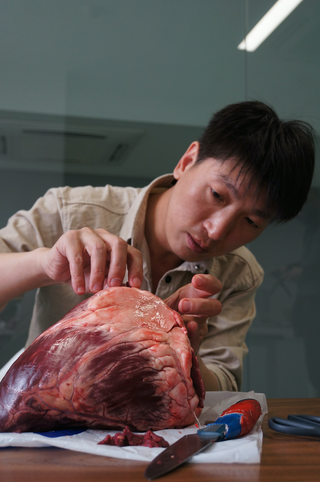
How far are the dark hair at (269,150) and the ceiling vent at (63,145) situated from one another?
1.12 m

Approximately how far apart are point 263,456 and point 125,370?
226 millimetres

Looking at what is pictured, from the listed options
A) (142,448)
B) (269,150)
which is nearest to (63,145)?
(269,150)

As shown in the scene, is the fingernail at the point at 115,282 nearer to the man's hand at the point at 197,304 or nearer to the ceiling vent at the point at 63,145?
the man's hand at the point at 197,304

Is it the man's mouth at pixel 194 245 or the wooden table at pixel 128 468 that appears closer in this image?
the wooden table at pixel 128 468

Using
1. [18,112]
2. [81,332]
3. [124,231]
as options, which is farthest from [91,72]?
[81,332]

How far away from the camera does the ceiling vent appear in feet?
6.97

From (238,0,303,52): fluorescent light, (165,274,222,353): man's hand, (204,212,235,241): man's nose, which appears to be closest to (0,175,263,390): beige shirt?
(204,212,235,241): man's nose

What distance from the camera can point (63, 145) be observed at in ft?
7.11

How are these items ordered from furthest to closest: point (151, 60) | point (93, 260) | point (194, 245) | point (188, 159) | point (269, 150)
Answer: point (151, 60)
point (188, 159)
point (194, 245)
point (269, 150)
point (93, 260)

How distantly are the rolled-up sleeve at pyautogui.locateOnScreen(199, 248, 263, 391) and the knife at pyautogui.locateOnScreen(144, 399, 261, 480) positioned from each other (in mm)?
611

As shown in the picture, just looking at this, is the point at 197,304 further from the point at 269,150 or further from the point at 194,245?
the point at 269,150

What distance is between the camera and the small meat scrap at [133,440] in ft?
1.86

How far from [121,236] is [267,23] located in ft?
5.93

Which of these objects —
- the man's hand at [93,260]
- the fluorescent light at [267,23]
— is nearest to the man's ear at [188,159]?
the man's hand at [93,260]
